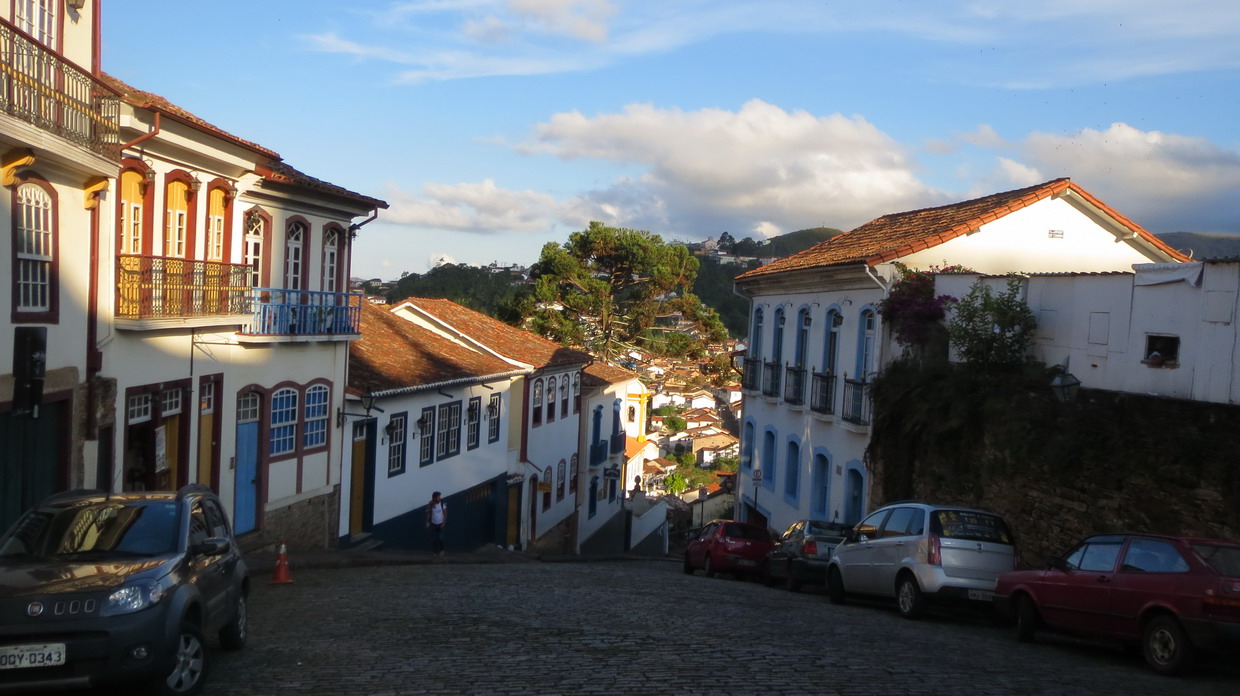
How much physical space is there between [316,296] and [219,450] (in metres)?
3.87

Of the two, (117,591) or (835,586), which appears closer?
(117,591)

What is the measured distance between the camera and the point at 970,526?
14.4m

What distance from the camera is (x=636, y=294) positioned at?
50438 millimetres

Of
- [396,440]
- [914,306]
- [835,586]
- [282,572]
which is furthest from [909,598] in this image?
[396,440]

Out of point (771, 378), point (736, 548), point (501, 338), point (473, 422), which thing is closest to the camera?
point (736, 548)

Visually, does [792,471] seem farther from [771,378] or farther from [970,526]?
[970,526]

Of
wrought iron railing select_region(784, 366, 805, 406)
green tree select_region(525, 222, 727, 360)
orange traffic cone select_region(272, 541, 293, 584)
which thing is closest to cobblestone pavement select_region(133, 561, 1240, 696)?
orange traffic cone select_region(272, 541, 293, 584)

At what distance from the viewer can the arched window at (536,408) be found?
35.2m

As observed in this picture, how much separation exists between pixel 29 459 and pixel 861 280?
16409 millimetres

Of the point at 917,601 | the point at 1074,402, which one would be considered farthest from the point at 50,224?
the point at 1074,402

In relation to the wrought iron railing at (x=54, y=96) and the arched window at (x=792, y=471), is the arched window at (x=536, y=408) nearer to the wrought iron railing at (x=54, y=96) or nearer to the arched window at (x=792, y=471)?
the arched window at (x=792, y=471)

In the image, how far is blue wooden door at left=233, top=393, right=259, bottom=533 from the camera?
19438mm

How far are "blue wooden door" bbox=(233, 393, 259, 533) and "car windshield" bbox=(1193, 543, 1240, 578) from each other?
49.4 ft

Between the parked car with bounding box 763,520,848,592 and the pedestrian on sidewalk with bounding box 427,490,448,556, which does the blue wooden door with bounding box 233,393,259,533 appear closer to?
the pedestrian on sidewalk with bounding box 427,490,448,556
